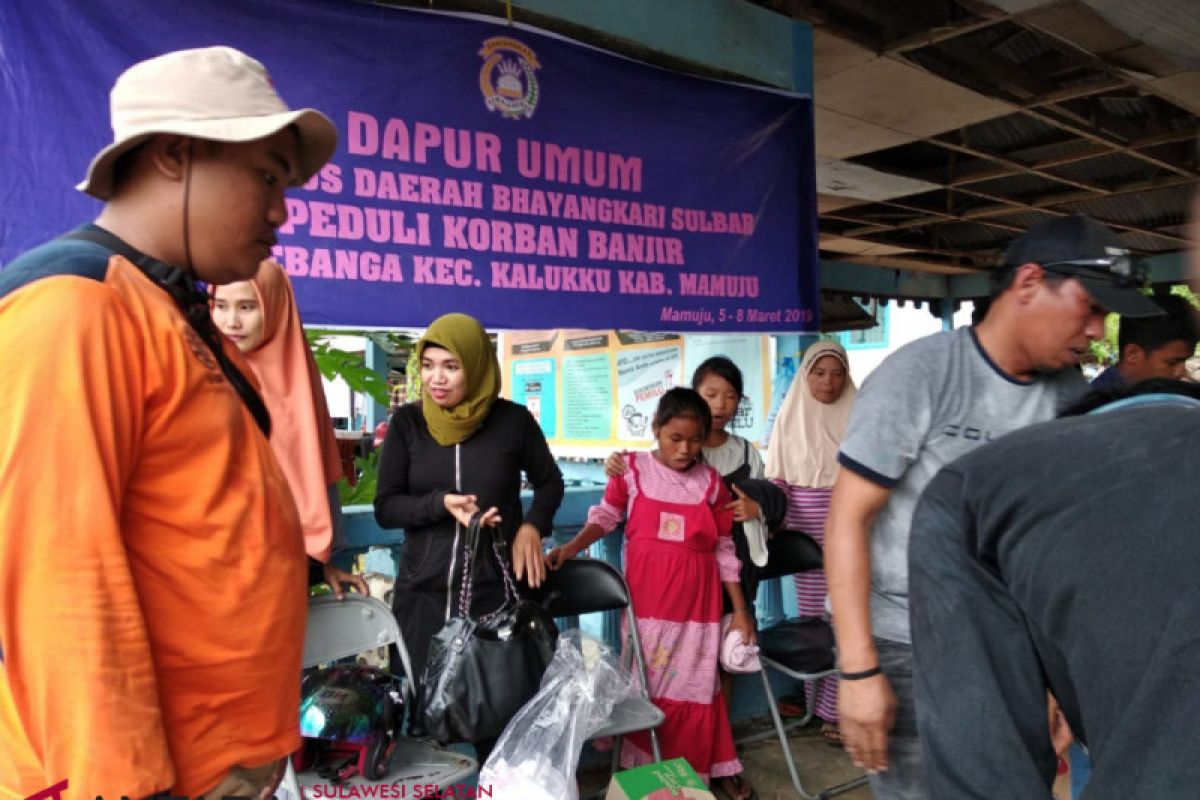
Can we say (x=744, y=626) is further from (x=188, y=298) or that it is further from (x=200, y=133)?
(x=200, y=133)

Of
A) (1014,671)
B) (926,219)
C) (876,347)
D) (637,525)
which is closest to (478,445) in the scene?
(637,525)

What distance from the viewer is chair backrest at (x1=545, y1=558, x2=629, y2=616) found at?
2.79m

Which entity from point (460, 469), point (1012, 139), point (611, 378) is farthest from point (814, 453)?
point (1012, 139)

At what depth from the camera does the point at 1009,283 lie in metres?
1.57


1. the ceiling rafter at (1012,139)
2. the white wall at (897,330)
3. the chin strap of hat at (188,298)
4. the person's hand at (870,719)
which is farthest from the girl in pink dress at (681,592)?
the white wall at (897,330)

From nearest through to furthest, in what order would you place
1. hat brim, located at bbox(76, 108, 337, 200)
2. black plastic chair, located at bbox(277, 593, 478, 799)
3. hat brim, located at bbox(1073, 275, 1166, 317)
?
hat brim, located at bbox(76, 108, 337, 200) < hat brim, located at bbox(1073, 275, 1166, 317) < black plastic chair, located at bbox(277, 593, 478, 799)

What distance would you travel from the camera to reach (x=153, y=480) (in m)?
0.99

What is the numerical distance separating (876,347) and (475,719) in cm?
1303

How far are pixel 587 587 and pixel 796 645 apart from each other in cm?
87

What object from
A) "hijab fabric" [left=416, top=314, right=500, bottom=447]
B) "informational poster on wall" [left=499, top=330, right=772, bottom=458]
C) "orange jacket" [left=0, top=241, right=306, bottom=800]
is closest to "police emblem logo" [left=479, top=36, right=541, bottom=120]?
"hijab fabric" [left=416, top=314, right=500, bottom=447]

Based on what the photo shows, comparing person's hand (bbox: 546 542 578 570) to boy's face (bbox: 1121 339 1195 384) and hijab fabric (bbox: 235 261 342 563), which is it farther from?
boy's face (bbox: 1121 339 1195 384)

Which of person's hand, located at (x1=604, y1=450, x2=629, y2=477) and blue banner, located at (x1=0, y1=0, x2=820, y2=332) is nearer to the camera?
blue banner, located at (x1=0, y1=0, x2=820, y2=332)

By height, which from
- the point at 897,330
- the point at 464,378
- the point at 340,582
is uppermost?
the point at 897,330

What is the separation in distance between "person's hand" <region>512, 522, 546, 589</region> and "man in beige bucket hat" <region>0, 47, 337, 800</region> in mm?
1196
